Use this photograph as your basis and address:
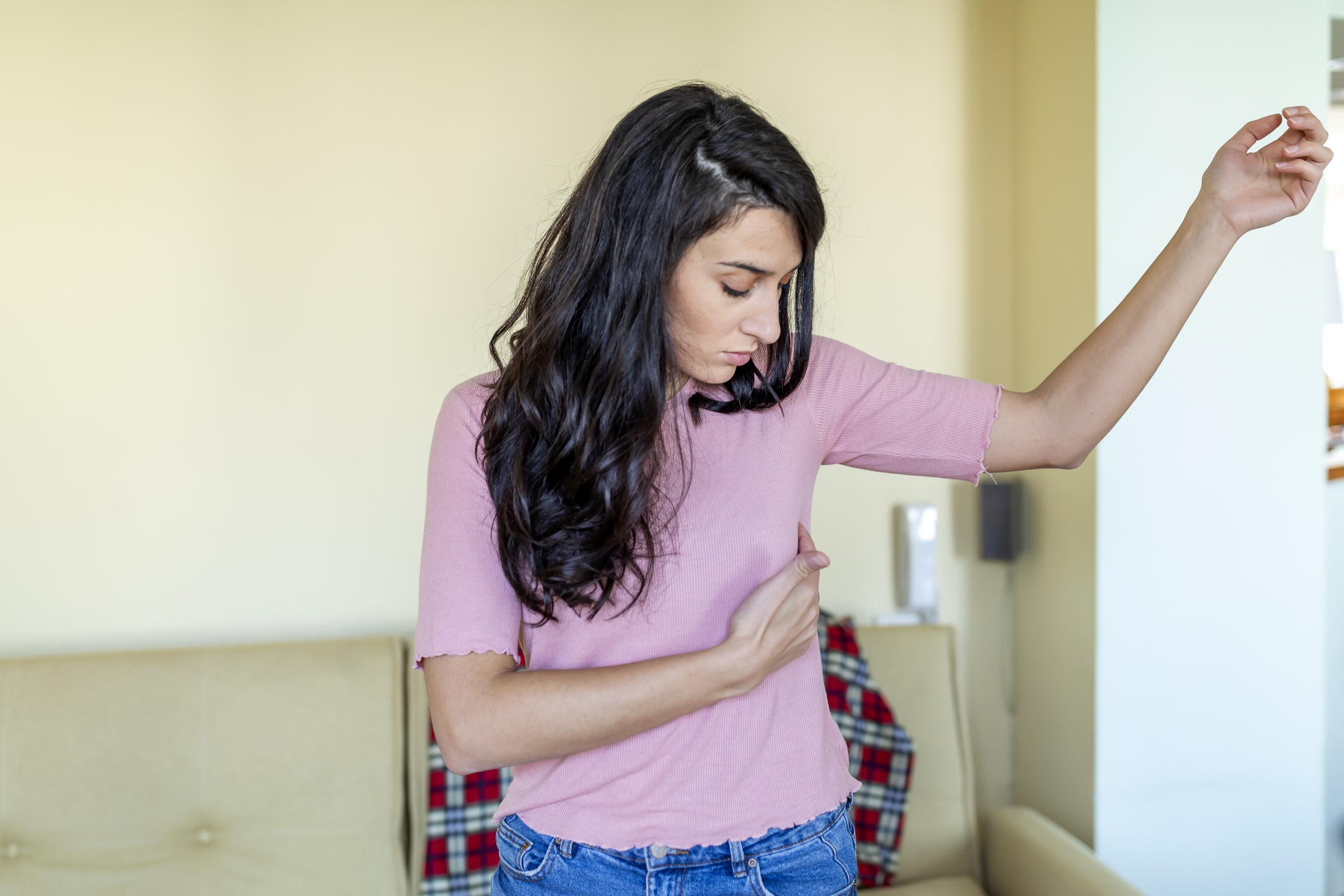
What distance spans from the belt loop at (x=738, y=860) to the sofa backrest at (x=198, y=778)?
111 centimetres

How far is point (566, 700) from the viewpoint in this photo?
0.86 metres

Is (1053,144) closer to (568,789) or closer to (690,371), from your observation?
(690,371)

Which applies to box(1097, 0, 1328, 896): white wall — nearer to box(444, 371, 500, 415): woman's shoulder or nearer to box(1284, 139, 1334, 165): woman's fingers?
box(1284, 139, 1334, 165): woman's fingers

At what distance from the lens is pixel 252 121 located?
6.45ft

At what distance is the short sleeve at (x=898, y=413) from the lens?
40.2 inches

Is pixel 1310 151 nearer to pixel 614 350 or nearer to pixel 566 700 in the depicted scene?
pixel 614 350

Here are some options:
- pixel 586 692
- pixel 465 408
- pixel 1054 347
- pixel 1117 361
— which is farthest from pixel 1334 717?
pixel 465 408

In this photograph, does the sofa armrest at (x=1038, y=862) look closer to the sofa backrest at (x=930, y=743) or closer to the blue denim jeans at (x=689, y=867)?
the sofa backrest at (x=930, y=743)

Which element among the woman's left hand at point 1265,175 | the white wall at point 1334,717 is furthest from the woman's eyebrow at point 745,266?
the white wall at point 1334,717

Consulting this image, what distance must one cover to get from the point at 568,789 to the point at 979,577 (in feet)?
5.16

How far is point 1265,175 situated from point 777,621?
0.66 m

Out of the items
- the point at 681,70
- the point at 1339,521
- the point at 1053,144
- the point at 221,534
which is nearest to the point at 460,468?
the point at 221,534

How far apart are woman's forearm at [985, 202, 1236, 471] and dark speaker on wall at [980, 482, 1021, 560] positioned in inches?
44.7

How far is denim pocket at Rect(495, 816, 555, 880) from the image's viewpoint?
0.91 metres
